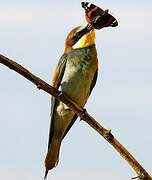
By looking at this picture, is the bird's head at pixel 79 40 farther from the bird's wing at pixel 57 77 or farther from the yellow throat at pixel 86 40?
the bird's wing at pixel 57 77

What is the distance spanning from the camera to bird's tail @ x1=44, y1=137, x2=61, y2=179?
326cm

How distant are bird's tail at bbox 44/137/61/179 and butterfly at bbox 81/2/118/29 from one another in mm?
1310

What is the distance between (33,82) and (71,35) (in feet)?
9.86

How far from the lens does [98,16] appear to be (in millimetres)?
2016

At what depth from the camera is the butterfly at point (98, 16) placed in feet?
6.26

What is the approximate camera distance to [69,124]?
184 inches

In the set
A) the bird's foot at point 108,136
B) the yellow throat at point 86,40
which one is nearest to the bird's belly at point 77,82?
the yellow throat at point 86,40

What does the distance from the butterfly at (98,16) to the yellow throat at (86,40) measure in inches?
90.7

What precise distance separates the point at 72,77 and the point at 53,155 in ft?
2.79

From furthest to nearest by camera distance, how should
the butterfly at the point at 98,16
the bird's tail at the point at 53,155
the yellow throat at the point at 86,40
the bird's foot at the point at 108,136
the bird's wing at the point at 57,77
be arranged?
the bird's wing at the point at 57,77
the yellow throat at the point at 86,40
the bird's tail at the point at 53,155
the butterfly at the point at 98,16
the bird's foot at the point at 108,136

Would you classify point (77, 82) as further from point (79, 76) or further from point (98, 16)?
point (98, 16)

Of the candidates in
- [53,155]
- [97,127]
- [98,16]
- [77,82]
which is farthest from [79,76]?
[97,127]

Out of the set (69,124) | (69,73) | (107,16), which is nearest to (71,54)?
(69,73)

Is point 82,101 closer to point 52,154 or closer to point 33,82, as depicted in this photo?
point 52,154
